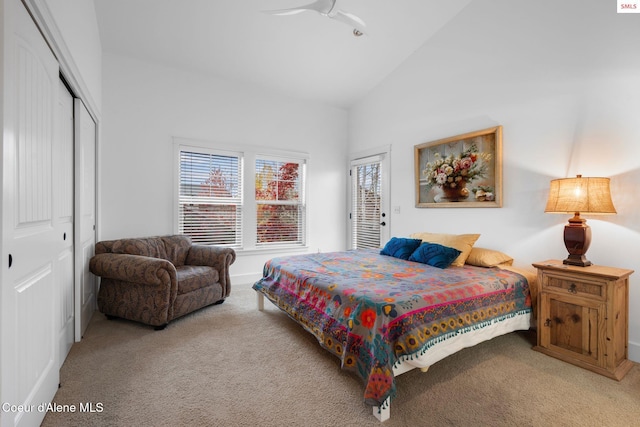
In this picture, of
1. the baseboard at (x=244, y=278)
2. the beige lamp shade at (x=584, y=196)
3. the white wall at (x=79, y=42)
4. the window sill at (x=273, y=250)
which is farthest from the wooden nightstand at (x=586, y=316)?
the white wall at (x=79, y=42)

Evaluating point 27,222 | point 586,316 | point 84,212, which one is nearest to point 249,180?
point 84,212

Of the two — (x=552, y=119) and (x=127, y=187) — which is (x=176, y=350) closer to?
(x=127, y=187)

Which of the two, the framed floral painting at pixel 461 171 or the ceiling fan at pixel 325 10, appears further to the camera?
the framed floral painting at pixel 461 171

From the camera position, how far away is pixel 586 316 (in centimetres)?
225

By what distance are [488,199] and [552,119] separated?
98 centimetres

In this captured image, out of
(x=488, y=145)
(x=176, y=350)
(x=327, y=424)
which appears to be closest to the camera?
(x=327, y=424)

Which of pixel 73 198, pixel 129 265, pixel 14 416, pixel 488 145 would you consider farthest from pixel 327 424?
pixel 488 145

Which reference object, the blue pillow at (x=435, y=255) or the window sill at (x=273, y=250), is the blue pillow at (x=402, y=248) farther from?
the window sill at (x=273, y=250)

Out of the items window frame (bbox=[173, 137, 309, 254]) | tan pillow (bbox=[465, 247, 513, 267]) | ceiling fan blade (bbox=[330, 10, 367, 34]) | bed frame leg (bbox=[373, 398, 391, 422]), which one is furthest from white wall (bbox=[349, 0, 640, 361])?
bed frame leg (bbox=[373, 398, 391, 422])

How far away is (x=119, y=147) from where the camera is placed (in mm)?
3752

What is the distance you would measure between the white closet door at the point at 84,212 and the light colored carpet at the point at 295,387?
36 cm

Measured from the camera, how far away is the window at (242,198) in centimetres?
429

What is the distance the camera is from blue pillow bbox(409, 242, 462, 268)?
2912mm

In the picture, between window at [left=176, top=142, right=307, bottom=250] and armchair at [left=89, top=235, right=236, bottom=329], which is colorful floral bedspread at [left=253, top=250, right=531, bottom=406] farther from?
window at [left=176, top=142, right=307, bottom=250]
